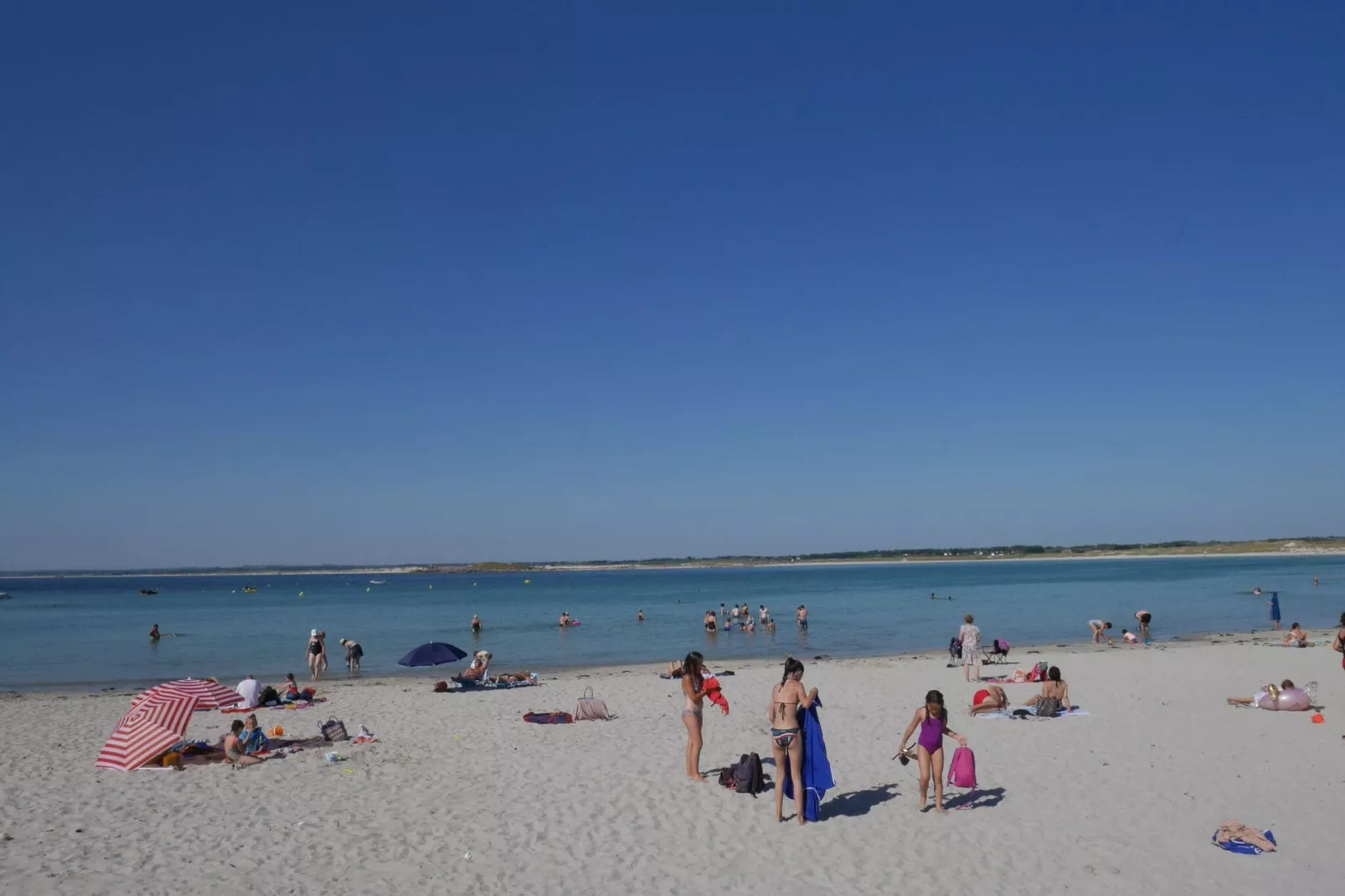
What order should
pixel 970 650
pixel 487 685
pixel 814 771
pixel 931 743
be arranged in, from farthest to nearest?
pixel 487 685 → pixel 970 650 → pixel 931 743 → pixel 814 771

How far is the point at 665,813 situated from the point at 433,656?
45.0ft

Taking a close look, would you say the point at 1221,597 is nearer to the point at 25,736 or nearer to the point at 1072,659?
the point at 1072,659

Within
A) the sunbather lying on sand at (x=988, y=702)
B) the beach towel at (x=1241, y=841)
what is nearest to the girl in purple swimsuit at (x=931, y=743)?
the beach towel at (x=1241, y=841)

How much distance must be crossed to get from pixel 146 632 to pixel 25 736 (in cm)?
3238

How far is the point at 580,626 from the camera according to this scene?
42594 mm

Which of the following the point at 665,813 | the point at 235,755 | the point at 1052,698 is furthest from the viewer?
the point at 1052,698

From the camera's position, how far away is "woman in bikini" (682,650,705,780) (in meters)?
10.6

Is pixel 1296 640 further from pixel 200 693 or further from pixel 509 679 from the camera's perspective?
pixel 200 693

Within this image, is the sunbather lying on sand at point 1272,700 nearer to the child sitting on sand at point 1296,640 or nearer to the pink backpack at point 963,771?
the pink backpack at point 963,771

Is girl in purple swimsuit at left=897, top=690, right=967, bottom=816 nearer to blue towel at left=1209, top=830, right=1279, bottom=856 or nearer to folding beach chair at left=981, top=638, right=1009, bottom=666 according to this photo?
blue towel at left=1209, top=830, right=1279, bottom=856

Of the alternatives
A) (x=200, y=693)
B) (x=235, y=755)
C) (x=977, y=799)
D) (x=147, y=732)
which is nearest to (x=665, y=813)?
(x=977, y=799)

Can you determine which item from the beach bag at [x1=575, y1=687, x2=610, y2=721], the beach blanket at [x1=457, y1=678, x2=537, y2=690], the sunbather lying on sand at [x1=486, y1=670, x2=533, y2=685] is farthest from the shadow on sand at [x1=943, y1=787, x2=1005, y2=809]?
the sunbather lying on sand at [x1=486, y1=670, x2=533, y2=685]

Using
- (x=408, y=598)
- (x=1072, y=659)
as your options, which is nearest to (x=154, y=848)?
(x=1072, y=659)

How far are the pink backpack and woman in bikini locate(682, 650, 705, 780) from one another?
2.98m
